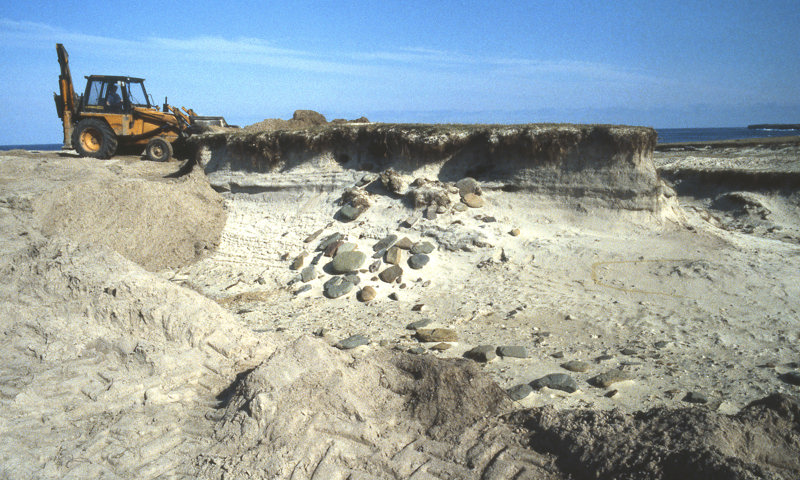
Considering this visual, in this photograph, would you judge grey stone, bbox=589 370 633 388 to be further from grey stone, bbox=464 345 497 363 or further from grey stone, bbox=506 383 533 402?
grey stone, bbox=464 345 497 363

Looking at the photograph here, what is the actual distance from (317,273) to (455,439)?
514cm

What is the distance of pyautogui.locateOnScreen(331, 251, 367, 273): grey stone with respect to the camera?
8008mm

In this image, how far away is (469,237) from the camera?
8.21 metres

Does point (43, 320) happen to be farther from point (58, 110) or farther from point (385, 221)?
point (58, 110)

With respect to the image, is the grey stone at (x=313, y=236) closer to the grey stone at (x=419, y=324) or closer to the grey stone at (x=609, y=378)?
the grey stone at (x=419, y=324)

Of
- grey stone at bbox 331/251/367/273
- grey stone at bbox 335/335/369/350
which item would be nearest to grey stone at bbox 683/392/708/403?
grey stone at bbox 335/335/369/350

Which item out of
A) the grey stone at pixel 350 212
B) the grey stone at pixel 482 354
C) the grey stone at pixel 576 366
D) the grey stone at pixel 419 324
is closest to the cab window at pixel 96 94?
the grey stone at pixel 350 212

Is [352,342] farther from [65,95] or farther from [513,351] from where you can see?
[65,95]

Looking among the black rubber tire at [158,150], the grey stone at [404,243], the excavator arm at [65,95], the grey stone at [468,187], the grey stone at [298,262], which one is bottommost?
the grey stone at [298,262]

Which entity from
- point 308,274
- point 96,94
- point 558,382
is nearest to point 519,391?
point 558,382

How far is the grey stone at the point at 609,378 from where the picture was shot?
15.1 ft

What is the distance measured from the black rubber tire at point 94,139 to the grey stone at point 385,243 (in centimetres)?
963

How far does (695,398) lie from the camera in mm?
4309

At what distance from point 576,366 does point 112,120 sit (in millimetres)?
13993
